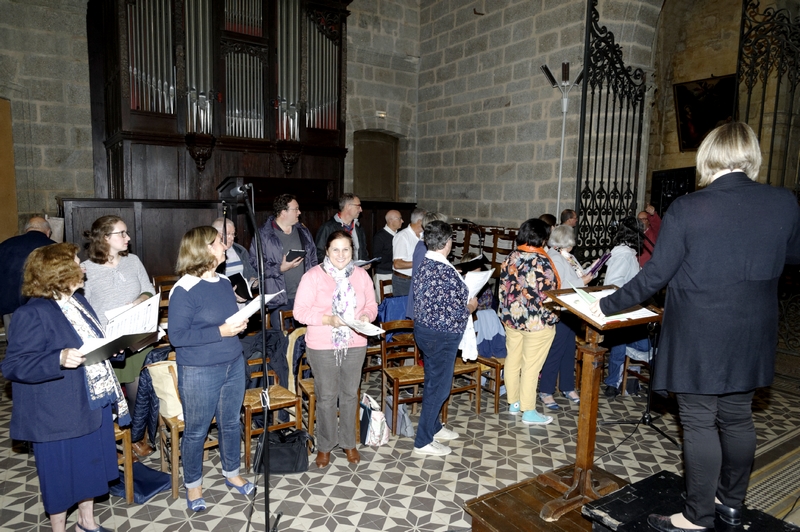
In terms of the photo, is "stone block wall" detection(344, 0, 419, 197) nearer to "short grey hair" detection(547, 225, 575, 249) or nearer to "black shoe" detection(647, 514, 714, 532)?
"short grey hair" detection(547, 225, 575, 249)

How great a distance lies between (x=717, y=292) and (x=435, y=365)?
1.85 meters

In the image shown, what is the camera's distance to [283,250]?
4.50m

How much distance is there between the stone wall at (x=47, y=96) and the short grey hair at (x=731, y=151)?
7403 millimetres

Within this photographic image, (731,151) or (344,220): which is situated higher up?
(731,151)

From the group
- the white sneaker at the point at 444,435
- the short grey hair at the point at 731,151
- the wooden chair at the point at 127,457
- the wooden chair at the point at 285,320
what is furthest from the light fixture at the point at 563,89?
the wooden chair at the point at 127,457

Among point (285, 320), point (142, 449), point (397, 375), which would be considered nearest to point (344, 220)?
point (285, 320)

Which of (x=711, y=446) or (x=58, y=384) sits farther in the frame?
(x=58, y=384)

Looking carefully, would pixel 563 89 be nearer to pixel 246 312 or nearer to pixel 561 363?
pixel 561 363

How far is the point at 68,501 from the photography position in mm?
2416

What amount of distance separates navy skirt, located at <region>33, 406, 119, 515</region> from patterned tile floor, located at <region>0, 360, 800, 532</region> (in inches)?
17.1

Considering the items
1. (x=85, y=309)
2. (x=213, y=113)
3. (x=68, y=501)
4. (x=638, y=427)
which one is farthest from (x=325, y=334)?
(x=213, y=113)

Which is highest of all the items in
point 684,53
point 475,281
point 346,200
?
point 684,53

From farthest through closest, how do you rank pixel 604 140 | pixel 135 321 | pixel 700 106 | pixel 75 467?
pixel 700 106, pixel 604 140, pixel 135 321, pixel 75 467

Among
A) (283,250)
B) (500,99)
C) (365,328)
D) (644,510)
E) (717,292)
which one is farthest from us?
(500,99)
